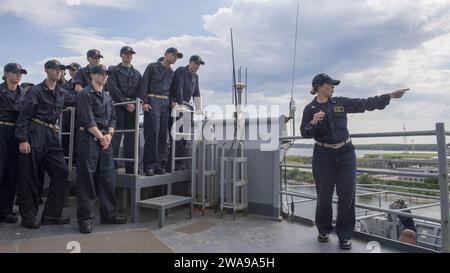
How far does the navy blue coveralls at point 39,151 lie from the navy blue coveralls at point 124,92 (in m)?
0.83

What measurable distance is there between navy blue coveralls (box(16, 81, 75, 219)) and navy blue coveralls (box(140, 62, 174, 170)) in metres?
1.06

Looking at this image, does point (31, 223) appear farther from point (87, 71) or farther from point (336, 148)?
point (336, 148)

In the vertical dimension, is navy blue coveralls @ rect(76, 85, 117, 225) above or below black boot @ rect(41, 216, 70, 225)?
above

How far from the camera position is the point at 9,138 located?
3.77m

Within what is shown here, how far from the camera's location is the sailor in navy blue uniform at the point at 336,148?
3.02 m

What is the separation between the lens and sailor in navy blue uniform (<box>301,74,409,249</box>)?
9.92 ft

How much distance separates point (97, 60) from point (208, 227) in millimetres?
3027

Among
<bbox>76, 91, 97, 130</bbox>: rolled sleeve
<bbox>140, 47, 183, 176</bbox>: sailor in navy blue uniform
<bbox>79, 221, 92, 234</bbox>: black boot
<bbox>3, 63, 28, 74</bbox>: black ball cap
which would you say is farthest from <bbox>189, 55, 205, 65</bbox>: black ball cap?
<bbox>79, 221, 92, 234</bbox>: black boot

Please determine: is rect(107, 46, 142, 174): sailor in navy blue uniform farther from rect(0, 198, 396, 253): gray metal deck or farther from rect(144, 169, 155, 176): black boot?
rect(0, 198, 396, 253): gray metal deck

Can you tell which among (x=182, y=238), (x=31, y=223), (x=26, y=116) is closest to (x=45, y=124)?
(x=26, y=116)

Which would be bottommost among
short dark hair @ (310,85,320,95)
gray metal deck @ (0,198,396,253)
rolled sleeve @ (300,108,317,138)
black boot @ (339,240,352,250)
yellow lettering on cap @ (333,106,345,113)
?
gray metal deck @ (0,198,396,253)

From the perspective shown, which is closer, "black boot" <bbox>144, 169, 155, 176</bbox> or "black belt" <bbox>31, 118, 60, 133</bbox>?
"black belt" <bbox>31, 118, 60, 133</bbox>

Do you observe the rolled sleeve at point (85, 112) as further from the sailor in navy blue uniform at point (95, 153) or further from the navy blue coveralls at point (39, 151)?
the navy blue coveralls at point (39, 151)

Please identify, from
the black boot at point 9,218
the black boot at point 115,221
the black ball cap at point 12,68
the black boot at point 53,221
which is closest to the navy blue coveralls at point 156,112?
the black boot at point 115,221
